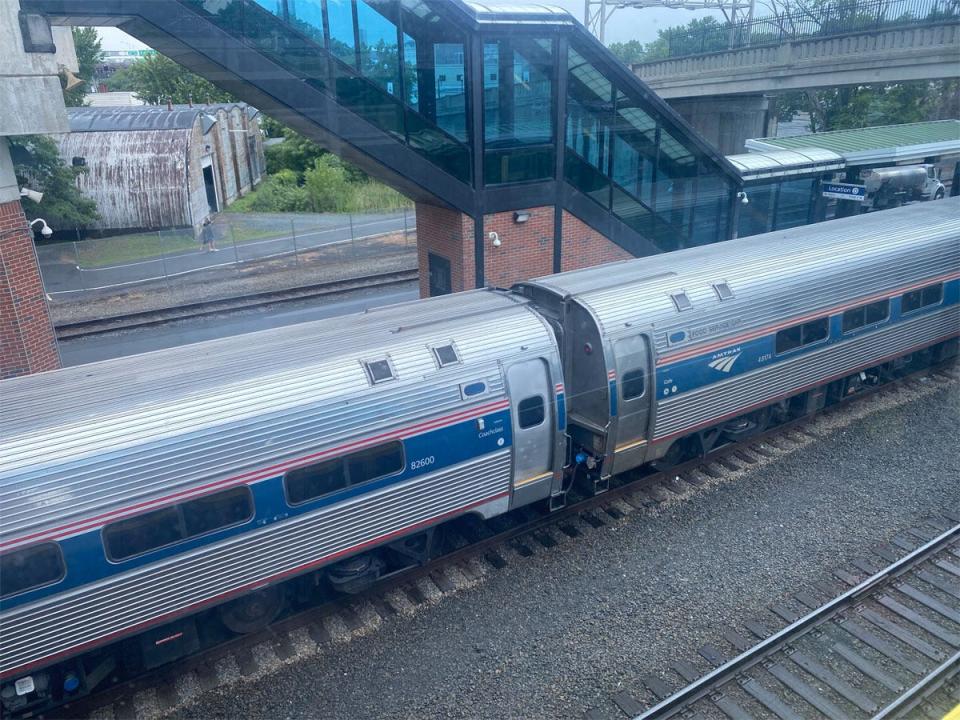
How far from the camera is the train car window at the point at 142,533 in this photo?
21.3 ft

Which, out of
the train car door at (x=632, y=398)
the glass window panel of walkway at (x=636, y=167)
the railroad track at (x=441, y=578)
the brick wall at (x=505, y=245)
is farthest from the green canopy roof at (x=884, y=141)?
the train car door at (x=632, y=398)

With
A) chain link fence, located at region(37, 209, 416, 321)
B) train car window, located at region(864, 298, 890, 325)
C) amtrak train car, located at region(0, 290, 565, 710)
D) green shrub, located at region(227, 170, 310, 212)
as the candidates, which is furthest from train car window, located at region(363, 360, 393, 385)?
green shrub, located at region(227, 170, 310, 212)

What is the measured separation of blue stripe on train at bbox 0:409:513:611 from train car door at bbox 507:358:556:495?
0.65ft

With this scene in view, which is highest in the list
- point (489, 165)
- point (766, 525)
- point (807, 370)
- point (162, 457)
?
point (489, 165)

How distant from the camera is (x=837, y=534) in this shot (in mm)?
9586

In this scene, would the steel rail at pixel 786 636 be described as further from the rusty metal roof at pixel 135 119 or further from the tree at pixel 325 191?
the tree at pixel 325 191

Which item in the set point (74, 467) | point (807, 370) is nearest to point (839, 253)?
point (807, 370)

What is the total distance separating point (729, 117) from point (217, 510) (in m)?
35.4

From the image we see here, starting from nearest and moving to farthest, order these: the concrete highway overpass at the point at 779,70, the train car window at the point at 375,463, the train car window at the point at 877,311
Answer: the train car window at the point at 375,463 → the train car window at the point at 877,311 → the concrete highway overpass at the point at 779,70

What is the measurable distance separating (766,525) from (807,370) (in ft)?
10.4

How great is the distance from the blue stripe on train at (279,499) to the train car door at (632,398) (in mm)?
1832

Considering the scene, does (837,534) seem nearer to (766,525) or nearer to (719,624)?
(766,525)

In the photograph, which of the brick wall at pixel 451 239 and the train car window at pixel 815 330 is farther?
the brick wall at pixel 451 239

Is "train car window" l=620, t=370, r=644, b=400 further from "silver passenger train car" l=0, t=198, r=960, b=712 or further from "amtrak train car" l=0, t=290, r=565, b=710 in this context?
"amtrak train car" l=0, t=290, r=565, b=710
